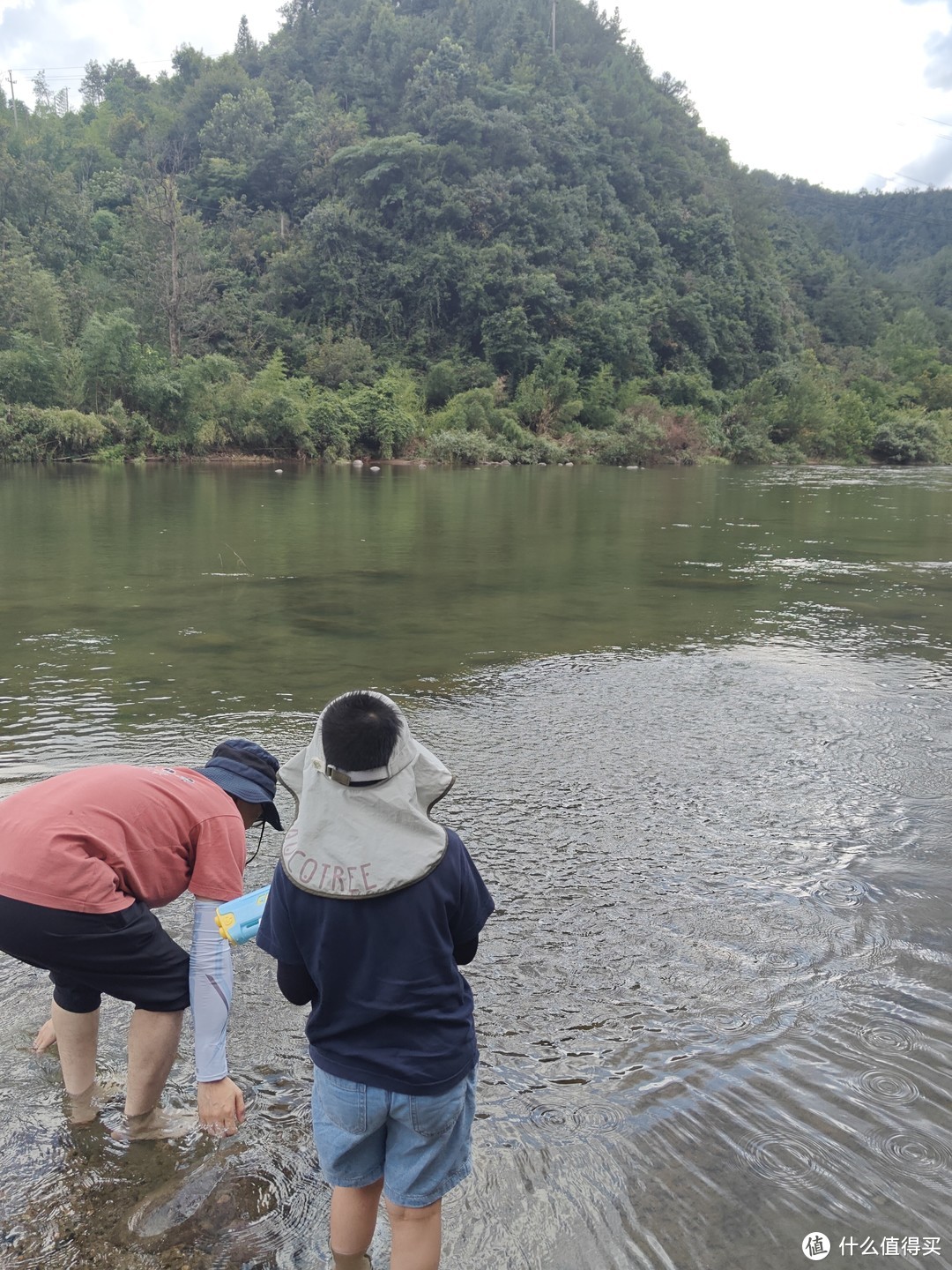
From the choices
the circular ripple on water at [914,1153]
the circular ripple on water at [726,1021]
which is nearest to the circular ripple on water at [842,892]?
the circular ripple on water at [726,1021]

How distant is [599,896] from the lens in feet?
13.3

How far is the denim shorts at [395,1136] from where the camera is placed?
1.85 metres

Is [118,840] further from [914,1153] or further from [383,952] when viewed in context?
[914,1153]

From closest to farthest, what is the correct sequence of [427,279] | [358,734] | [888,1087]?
1. [358,734]
2. [888,1087]
3. [427,279]

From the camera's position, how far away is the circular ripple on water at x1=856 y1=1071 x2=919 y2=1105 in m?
2.78

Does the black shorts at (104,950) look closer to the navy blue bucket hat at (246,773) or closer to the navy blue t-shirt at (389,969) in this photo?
the navy blue bucket hat at (246,773)

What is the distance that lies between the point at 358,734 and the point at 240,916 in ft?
3.92

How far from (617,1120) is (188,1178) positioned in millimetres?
1301

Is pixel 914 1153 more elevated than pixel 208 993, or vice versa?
pixel 208 993

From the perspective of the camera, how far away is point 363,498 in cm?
2455

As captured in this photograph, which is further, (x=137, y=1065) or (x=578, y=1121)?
(x=578, y=1121)

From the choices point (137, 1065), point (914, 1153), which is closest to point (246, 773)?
point (137, 1065)

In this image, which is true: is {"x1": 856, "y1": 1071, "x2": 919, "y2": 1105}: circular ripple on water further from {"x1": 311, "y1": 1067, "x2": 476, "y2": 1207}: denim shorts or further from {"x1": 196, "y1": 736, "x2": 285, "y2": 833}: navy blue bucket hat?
{"x1": 196, "y1": 736, "x2": 285, "y2": 833}: navy blue bucket hat

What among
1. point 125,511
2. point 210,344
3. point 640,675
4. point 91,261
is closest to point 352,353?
point 210,344
